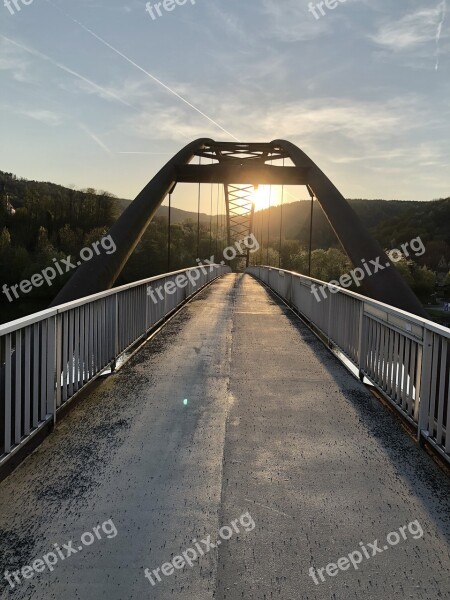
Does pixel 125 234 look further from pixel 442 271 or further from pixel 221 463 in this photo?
pixel 442 271

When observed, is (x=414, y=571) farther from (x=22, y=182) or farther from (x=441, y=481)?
(x=22, y=182)

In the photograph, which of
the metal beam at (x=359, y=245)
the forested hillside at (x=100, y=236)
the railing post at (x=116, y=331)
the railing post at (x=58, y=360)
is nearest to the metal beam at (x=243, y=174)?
the metal beam at (x=359, y=245)

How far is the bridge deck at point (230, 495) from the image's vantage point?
221 cm

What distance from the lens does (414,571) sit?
2.29m

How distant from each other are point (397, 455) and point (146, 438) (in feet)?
6.21

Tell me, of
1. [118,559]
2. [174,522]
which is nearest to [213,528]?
[174,522]

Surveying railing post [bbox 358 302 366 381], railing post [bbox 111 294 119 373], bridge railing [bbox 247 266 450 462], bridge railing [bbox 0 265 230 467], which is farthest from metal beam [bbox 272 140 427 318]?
railing post [bbox 111 294 119 373]

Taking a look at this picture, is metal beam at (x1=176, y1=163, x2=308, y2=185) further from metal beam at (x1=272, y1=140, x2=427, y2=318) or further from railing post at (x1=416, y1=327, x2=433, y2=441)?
railing post at (x1=416, y1=327, x2=433, y2=441)

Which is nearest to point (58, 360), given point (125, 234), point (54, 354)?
point (54, 354)

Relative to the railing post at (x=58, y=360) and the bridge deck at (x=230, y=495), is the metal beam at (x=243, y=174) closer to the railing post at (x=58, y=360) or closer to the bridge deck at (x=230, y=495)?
the bridge deck at (x=230, y=495)

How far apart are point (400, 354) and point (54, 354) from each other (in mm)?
2942

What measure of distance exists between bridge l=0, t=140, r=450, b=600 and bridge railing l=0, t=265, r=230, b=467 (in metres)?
0.02

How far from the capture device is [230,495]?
294cm

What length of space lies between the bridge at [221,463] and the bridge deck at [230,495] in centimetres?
1
